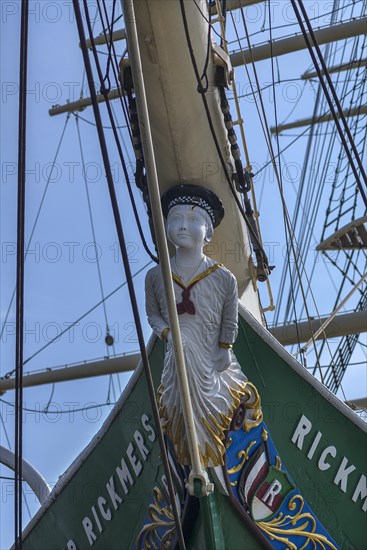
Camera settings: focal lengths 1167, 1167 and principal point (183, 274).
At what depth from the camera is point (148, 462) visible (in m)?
5.06

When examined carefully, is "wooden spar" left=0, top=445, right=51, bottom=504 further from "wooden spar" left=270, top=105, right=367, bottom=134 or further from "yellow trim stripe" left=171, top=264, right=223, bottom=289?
"wooden spar" left=270, top=105, right=367, bottom=134

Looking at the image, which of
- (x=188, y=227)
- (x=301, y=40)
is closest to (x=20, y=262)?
(x=188, y=227)

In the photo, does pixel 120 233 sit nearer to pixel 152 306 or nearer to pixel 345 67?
pixel 152 306

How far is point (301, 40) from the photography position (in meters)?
14.0

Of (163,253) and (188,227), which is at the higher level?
(188,227)

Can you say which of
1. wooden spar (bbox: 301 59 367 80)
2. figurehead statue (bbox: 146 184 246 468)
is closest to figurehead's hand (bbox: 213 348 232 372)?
figurehead statue (bbox: 146 184 246 468)

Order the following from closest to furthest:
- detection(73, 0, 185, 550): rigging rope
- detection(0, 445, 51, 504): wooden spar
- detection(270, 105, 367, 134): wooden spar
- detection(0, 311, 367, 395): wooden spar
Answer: detection(73, 0, 185, 550): rigging rope < detection(0, 445, 51, 504): wooden spar < detection(0, 311, 367, 395): wooden spar < detection(270, 105, 367, 134): wooden spar

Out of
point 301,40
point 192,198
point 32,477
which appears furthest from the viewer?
point 301,40

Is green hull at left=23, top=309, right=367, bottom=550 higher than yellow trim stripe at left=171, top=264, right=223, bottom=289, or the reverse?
yellow trim stripe at left=171, top=264, right=223, bottom=289

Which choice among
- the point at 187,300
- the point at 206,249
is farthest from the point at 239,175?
the point at 187,300

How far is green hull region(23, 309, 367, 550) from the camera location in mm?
4844

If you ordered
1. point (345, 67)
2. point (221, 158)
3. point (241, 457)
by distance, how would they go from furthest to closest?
point (345, 67)
point (221, 158)
point (241, 457)

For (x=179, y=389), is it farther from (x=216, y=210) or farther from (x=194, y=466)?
(x=216, y=210)

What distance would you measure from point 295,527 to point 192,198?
147cm
